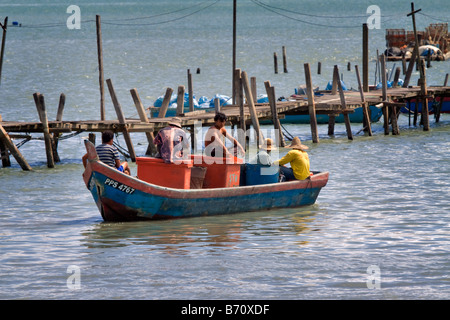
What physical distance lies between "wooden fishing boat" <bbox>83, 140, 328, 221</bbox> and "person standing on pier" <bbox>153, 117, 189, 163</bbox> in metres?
0.68

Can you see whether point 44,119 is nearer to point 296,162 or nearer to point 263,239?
point 296,162

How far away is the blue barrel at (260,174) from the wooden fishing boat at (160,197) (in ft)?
0.76

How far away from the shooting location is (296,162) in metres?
17.8

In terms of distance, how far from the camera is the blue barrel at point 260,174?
17.4 meters

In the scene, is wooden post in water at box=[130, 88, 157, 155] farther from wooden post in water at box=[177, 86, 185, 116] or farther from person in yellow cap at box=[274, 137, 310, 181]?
person in yellow cap at box=[274, 137, 310, 181]

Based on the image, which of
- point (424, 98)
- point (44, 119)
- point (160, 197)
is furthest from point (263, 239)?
point (424, 98)

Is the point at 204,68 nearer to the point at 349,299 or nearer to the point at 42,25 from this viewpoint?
the point at 349,299

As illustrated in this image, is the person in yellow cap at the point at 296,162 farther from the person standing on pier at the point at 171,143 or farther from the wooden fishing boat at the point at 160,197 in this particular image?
Answer: the person standing on pier at the point at 171,143

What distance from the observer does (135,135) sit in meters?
35.3

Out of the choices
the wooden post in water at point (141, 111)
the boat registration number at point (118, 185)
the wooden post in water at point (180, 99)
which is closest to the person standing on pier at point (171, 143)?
the boat registration number at point (118, 185)

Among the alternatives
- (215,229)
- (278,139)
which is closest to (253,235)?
(215,229)

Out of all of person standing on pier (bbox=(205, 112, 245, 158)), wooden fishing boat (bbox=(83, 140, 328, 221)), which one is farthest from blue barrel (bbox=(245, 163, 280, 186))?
person standing on pier (bbox=(205, 112, 245, 158))

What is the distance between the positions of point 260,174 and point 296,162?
86cm

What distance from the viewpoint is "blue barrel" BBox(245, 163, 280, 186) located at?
57.2 ft
